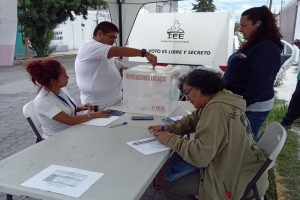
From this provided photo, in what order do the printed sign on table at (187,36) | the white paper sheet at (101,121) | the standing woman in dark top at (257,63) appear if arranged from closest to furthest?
the standing woman in dark top at (257,63) → the white paper sheet at (101,121) → the printed sign on table at (187,36)

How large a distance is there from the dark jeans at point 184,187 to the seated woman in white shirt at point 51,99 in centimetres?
82

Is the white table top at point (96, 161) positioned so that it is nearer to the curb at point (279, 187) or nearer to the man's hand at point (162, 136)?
the man's hand at point (162, 136)

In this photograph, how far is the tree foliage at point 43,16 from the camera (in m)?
10.9

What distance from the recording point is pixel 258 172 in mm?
1476

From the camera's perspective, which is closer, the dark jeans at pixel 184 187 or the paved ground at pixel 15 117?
the dark jeans at pixel 184 187

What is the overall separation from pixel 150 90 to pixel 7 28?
1.15m

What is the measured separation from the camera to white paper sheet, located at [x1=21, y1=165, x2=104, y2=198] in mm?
1149

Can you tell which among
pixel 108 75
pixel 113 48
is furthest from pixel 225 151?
pixel 108 75

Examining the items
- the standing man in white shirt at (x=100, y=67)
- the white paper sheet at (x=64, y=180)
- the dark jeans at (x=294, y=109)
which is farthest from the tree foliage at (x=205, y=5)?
the white paper sheet at (x=64, y=180)

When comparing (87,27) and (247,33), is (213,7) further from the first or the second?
(247,33)

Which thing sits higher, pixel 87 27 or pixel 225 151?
pixel 87 27

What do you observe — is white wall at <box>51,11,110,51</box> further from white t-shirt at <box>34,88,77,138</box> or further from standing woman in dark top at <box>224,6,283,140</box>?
standing woman in dark top at <box>224,6,283,140</box>

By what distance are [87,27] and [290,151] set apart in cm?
1615

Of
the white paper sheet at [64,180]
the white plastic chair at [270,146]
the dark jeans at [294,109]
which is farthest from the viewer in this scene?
the dark jeans at [294,109]
